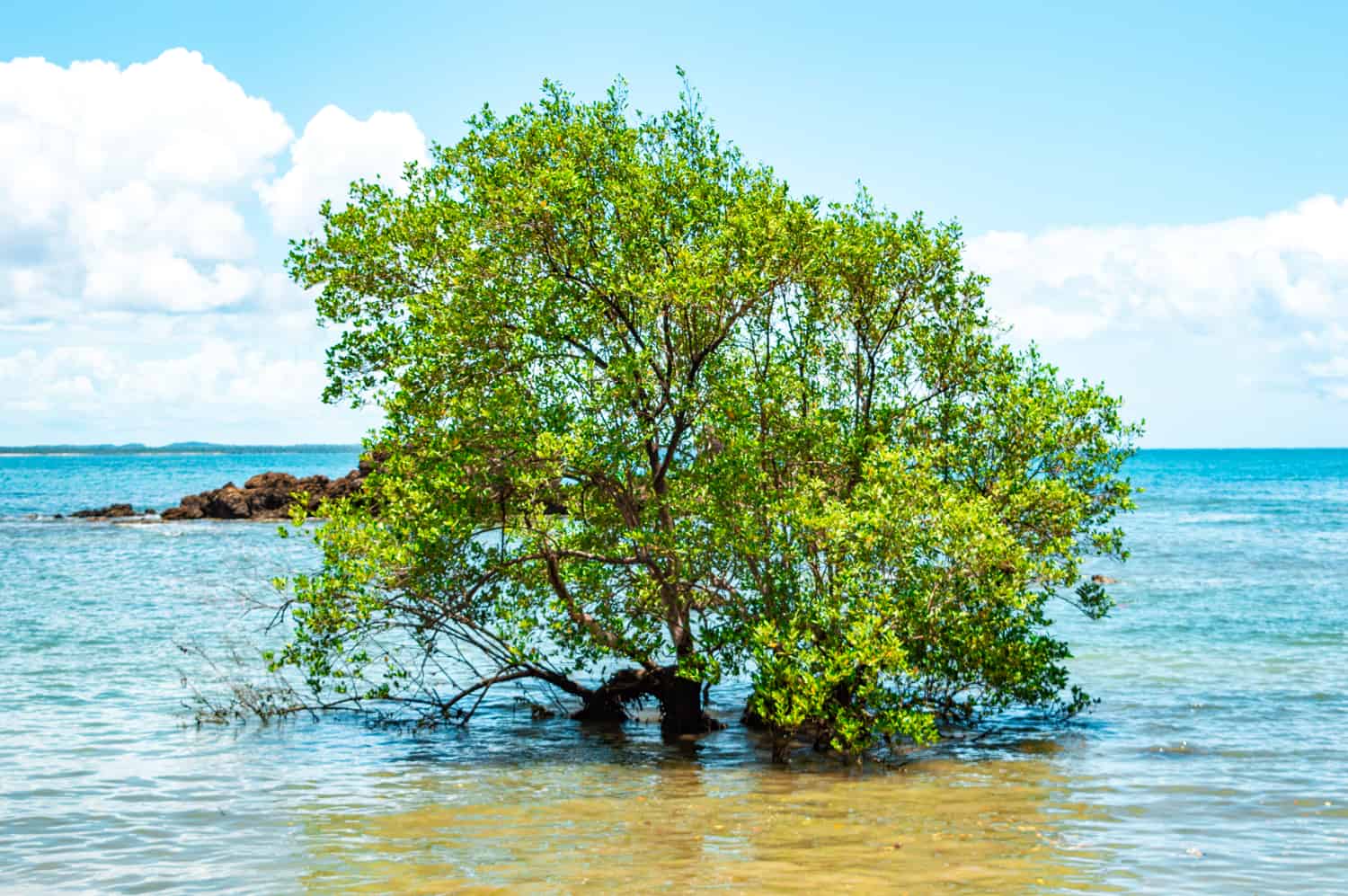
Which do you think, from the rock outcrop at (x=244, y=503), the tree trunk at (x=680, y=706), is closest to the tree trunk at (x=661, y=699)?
the tree trunk at (x=680, y=706)

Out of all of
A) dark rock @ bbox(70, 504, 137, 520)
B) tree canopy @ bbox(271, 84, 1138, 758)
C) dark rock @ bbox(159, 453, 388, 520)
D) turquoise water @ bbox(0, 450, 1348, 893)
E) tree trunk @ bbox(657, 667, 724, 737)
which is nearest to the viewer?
turquoise water @ bbox(0, 450, 1348, 893)

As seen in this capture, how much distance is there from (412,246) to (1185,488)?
130136 mm

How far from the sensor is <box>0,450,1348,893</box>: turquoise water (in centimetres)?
1469

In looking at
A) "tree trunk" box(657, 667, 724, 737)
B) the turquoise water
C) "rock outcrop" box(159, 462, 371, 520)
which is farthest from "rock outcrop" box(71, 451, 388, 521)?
"tree trunk" box(657, 667, 724, 737)

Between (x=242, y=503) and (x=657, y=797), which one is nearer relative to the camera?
(x=657, y=797)

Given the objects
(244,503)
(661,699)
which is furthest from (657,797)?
(244,503)

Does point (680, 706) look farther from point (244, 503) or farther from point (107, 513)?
point (107, 513)

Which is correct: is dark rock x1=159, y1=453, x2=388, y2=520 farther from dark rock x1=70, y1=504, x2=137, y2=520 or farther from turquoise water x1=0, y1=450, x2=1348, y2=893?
turquoise water x1=0, y1=450, x2=1348, y2=893

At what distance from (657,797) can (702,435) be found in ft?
20.3

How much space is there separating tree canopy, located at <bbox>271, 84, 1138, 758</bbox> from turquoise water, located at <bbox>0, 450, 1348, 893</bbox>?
1779mm

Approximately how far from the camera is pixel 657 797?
18.1m

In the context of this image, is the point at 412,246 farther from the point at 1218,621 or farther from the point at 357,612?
the point at 1218,621

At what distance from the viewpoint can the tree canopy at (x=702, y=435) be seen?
1936 centimetres

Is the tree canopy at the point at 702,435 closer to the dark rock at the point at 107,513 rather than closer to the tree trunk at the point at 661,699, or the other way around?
the tree trunk at the point at 661,699
